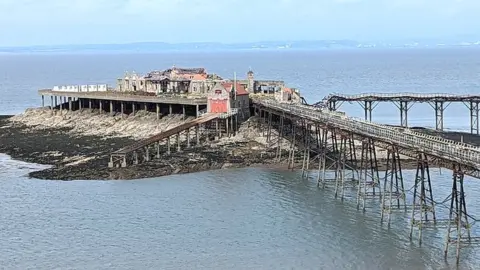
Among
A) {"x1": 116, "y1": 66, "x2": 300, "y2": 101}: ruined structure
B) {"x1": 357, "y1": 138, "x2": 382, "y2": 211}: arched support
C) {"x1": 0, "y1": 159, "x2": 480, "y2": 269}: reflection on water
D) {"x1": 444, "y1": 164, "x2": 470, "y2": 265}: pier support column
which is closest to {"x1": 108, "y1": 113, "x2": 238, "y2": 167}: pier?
{"x1": 0, "y1": 159, "x2": 480, "y2": 269}: reflection on water

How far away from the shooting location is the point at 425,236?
39781mm

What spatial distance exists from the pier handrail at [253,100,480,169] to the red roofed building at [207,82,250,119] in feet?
55.5

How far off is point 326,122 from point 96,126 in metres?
41.9

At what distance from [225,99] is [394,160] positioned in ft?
119

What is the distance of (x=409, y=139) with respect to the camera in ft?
135

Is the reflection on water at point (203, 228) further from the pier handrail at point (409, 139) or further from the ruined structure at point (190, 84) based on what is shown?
the ruined structure at point (190, 84)

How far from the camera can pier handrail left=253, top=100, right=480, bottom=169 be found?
35.7 m

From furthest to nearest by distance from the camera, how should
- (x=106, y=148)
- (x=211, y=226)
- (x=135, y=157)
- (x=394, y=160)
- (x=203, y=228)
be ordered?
1. (x=106, y=148)
2. (x=135, y=157)
3. (x=211, y=226)
4. (x=203, y=228)
5. (x=394, y=160)

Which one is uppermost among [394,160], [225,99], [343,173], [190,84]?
[190,84]

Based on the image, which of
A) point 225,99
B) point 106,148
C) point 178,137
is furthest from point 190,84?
point 178,137

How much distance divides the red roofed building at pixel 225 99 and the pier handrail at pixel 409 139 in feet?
55.5

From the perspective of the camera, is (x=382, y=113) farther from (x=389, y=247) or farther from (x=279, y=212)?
(x=389, y=247)

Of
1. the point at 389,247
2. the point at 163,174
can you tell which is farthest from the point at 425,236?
the point at 163,174

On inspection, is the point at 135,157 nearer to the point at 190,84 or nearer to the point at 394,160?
the point at 394,160
